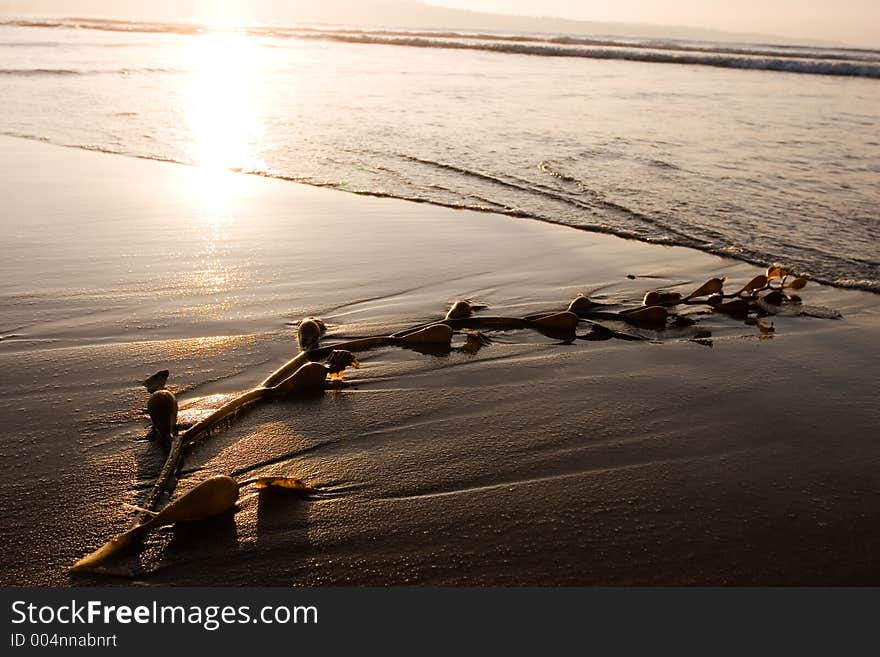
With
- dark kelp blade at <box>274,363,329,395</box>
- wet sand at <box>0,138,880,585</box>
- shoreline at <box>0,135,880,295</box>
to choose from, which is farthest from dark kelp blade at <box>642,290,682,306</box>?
dark kelp blade at <box>274,363,329,395</box>

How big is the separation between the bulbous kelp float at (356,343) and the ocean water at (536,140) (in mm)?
559

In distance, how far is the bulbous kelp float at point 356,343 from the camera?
3.95 ft

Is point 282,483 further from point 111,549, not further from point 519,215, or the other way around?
point 519,215

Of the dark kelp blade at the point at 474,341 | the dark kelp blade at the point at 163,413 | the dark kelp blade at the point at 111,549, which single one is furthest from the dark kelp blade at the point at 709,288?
the dark kelp blade at the point at 111,549

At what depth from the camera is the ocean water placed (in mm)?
3561

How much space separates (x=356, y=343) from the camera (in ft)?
6.66

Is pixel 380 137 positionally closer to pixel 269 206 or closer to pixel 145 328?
pixel 269 206

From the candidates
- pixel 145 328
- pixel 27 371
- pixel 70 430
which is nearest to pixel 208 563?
pixel 70 430

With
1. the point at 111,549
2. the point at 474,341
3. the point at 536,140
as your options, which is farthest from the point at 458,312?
the point at 536,140

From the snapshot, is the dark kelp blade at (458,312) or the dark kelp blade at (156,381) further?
the dark kelp blade at (458,312)

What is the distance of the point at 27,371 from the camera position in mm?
1768

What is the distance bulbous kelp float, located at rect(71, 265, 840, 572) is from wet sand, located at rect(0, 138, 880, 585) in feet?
0.13

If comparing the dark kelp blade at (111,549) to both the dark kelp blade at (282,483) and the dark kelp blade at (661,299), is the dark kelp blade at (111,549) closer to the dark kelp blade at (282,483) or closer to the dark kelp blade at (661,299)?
the dark kelp blade at (282,483)

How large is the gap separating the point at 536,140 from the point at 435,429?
4.18 metres
